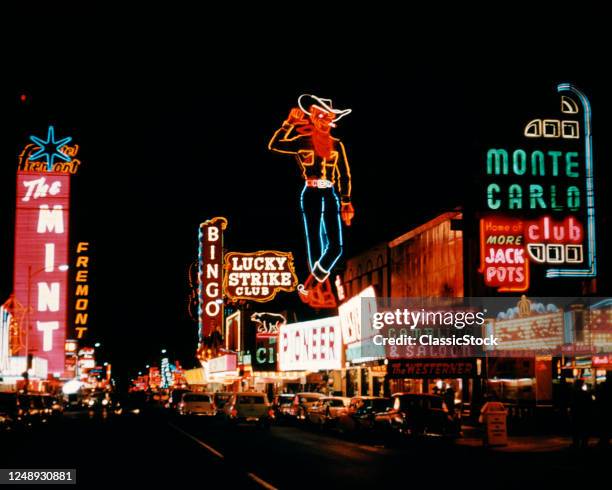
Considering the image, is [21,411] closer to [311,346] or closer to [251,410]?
[251,410]

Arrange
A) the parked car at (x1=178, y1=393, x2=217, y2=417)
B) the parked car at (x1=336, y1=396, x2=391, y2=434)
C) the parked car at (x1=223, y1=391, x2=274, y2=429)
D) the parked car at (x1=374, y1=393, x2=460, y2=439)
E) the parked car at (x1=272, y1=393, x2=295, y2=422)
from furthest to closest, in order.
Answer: the parked car at (x1=178, y1=393, x2=217, y2=417), the parked car at (x1=272, y1=393, x2=295, y2=422), the parked car at (x1=223, y1=391, x2=274, y2=429), the parked car at (x1=336, y1=396, x2=391, y2=434), the parked car at (x1=374, y1=393, x2=460, y2=439)

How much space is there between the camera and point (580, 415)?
23984 millimetres

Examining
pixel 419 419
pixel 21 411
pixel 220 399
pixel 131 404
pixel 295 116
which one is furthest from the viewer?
pixel 131 404

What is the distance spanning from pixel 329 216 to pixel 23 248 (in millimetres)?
36948

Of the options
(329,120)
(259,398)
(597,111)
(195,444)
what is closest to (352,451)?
(195,444)

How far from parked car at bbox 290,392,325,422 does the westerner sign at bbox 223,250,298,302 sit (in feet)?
60.2

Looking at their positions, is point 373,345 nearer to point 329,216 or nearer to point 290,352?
Result: point 329,216

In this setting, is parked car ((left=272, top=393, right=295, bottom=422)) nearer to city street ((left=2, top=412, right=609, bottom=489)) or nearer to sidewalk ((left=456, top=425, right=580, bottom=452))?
city street ((left=2, top=412, right=609, bottom=489))

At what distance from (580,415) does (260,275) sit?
38.3 m

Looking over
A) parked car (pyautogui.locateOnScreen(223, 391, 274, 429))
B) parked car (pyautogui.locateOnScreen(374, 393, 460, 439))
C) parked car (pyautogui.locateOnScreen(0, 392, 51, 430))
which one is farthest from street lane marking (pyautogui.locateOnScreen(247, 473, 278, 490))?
parked car (pyautogui.locateOnScreen(223, 391, 274, 429))

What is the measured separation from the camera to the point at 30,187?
7800 centimetres

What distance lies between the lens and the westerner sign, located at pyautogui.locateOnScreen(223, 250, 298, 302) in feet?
198

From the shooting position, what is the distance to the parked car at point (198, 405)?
49500 millimetres

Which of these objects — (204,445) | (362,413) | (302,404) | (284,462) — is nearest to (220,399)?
(302,404)
